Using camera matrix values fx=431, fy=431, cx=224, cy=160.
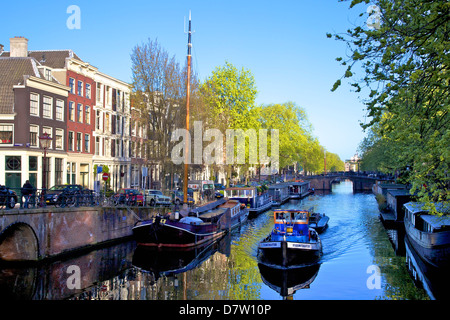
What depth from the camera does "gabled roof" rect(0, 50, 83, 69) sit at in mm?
50456

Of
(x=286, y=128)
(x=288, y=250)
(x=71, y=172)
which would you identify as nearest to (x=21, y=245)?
(x=288, y=250)

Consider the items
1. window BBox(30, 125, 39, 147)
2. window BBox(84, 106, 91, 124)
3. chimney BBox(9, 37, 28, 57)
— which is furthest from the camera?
window BBox(84, 106, 91, 124)

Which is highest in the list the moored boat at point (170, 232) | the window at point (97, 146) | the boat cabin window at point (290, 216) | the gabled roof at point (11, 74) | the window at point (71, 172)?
the gabled roof at point (11, 74)

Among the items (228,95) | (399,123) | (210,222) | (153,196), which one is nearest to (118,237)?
(210,222)

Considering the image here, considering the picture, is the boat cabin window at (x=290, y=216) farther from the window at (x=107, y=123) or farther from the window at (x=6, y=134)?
the window at (x=107, y=123)

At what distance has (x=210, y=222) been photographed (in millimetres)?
36375

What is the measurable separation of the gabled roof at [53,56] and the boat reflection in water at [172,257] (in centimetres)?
2940

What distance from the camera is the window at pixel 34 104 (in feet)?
138

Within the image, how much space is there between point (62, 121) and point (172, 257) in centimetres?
2564

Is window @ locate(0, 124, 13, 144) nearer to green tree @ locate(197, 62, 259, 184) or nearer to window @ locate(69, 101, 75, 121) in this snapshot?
window @ locate(69, 101, 75, 121)

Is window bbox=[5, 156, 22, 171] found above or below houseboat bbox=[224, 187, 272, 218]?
above

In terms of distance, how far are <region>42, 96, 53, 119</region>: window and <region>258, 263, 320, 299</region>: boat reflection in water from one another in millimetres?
29389

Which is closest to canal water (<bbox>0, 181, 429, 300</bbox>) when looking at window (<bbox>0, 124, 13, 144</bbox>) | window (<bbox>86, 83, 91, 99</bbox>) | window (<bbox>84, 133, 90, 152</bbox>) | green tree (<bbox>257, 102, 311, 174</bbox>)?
window (<bbox>0, 124, 13, 144</bbox>)

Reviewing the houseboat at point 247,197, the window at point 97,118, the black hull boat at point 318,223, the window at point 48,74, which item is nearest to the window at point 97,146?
the window at point 97,118
